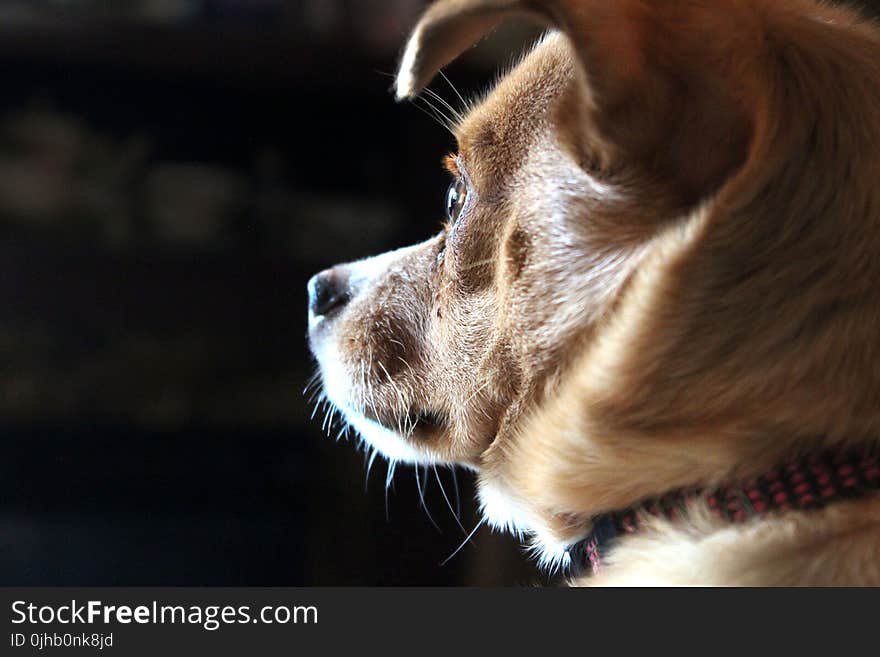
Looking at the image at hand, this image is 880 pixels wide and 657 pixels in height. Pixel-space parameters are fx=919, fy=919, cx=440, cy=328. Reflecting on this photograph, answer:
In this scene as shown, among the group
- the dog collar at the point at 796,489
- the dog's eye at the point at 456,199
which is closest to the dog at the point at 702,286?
the dog collar at the point at 796,489

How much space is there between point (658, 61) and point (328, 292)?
17.1 inches

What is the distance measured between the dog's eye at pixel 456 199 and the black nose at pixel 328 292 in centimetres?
13

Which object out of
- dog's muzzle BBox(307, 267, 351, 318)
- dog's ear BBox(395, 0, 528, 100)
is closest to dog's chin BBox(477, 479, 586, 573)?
dog's muzzle BBox(307, 267, 351, 318)

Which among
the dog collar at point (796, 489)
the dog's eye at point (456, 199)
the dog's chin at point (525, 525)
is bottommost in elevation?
the dog collar at point (796, 489)

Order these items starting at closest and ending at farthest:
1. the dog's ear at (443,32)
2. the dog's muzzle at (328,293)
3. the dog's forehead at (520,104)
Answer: the dog's ear at (443,32)
the dog's forehead at (520,104)
the dog's muzzle at (328,293)

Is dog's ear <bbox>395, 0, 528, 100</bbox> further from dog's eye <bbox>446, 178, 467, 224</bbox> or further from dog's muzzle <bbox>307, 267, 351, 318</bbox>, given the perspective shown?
dog's muzzle <bbox>307, 267, 351, 318</bbox>

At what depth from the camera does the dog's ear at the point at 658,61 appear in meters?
0.55

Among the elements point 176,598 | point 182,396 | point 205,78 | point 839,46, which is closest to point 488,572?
point 182,396

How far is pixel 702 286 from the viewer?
58 centimetres

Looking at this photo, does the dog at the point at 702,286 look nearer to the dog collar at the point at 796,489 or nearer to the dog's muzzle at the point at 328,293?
the dog collar at the point at 796,489

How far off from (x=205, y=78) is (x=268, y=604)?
572 millimetres

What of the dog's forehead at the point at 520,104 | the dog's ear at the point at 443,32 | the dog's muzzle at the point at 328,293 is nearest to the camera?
the dog's ear at the point at 443,32

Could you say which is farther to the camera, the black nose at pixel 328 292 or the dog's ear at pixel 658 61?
the black nose at pixel 328 292

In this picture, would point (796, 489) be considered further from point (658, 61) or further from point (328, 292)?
point (328, 292)
